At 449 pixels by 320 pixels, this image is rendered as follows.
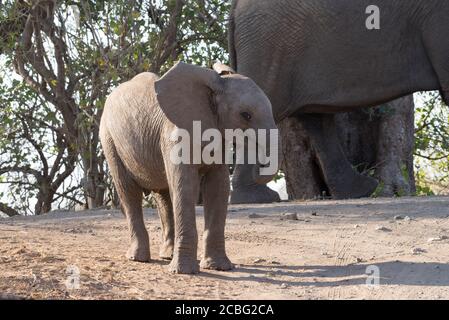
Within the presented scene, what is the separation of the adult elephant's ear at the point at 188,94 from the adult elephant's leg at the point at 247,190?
3631 millimetres

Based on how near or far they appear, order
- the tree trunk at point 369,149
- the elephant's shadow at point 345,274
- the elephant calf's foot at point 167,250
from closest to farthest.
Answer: the elephant's shadow at point 345,274
the elephant calf's foot at point 167,250
the tree trunk at point 369,149

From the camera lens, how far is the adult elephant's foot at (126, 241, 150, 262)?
6.89 meters

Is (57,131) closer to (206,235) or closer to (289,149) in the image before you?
(289,149)

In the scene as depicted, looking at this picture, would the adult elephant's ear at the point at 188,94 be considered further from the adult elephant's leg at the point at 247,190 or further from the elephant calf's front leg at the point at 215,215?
the adult elephant's leg at the point at 247,190

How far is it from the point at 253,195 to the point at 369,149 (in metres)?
2.13

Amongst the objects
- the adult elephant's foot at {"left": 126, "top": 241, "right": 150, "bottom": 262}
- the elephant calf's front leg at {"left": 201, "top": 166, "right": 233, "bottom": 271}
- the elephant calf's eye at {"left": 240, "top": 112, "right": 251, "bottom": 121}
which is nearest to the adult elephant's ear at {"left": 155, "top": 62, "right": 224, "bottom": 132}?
the elephant calf's eye at {"left": 240, "top": 112, "right": 251, "bottom": 121}

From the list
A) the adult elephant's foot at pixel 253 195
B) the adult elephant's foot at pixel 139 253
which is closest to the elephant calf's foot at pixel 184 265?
the adult elephant's foot at pixel 139 253

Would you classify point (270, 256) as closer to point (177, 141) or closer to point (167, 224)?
point (167, 224)

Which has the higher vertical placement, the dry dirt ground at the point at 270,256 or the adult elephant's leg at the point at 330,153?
the adult elephant's leg at the point at 330,153

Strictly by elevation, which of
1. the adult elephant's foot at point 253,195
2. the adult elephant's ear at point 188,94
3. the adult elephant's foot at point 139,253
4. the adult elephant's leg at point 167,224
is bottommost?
the adult elephant's foot at point 139,253

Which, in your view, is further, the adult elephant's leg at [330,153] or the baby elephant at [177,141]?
the adult elephant's leg at [330,153]

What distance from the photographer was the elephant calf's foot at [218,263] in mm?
6473

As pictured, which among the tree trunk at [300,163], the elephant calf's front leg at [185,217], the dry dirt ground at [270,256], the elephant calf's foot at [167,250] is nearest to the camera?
the dry dirt ground at [270,256]
